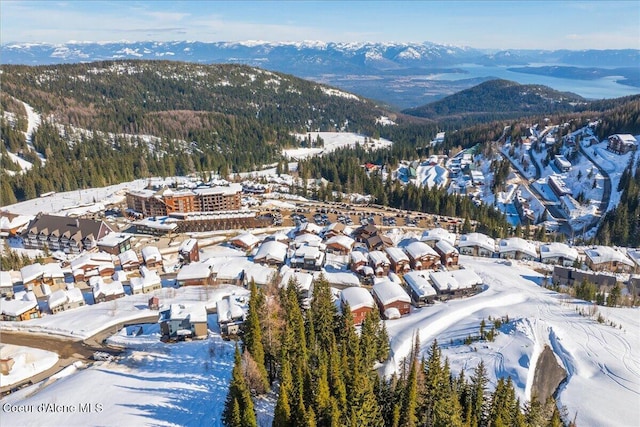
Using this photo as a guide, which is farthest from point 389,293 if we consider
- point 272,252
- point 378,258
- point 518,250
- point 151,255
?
point 151,255

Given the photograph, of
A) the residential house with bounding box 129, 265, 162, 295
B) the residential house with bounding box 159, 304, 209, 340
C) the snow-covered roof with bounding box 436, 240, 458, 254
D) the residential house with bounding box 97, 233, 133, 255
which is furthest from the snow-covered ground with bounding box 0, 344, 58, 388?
the snow-covered roof with bounding box 436, 240, 458, 254

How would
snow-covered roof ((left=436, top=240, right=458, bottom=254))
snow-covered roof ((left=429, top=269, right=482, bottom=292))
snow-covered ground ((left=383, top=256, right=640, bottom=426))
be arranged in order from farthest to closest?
1. snow-covered roof ((left=436, top=240, right=458, bottom=254))
2. snow-covered roof ((left=429, top=269, right=482, bottom=292))
3. snow-covered ground ((left=383, top=256, right=640, bottom=426))

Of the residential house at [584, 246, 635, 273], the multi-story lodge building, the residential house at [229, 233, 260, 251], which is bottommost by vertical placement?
the residential house at [584, 246, 635, 273]

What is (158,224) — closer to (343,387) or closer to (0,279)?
(0,279)

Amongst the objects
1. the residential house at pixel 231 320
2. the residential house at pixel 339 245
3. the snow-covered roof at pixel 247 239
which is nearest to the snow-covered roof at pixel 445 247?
the residential house at pixel 339 245

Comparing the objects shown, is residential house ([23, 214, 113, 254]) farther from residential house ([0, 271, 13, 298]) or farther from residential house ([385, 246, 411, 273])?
residential house ([385, 246, 411, 273])

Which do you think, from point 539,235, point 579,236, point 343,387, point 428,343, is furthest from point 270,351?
point 579,236

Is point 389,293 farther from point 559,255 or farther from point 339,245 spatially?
point 559,255
